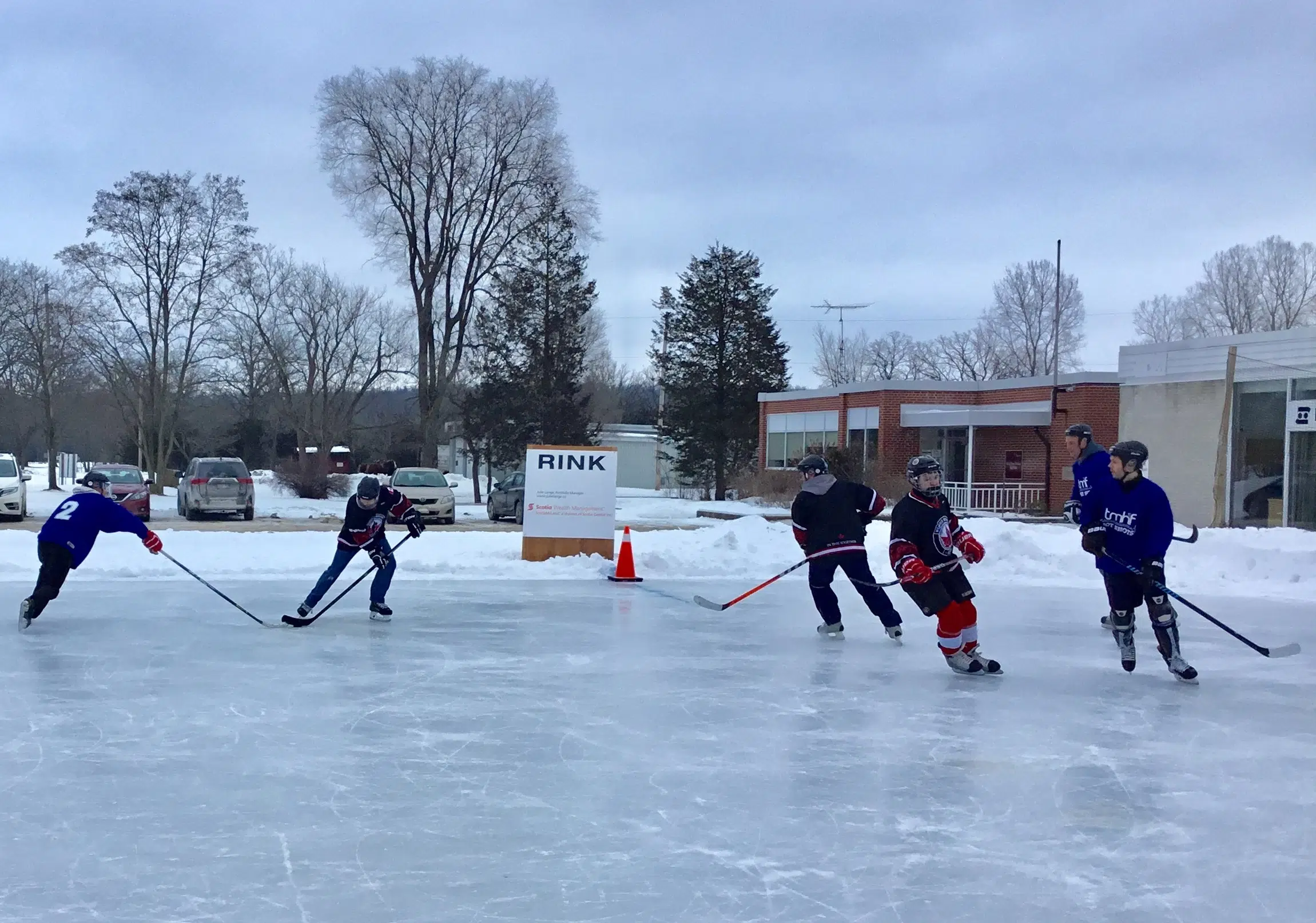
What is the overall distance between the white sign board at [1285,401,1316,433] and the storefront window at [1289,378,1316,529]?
6cm

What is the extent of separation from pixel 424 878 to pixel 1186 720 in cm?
489

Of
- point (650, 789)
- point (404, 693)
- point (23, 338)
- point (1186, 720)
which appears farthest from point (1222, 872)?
point (23, 338)

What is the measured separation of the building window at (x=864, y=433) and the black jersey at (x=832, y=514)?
72.8ft

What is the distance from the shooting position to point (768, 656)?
29.7 ft

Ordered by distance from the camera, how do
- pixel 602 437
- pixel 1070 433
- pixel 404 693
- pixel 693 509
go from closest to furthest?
pixel 404 693, pixel 1070 433, pixel 693 509, pixel 602 437

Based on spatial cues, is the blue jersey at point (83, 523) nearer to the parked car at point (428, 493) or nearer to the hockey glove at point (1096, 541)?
the hockey glove at point (1096, 541)

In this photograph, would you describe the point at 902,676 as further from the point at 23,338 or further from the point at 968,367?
the point at 968,367

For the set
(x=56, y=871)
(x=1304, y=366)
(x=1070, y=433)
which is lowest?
(x=56, y=871)

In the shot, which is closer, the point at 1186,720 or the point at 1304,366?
the point at 1186,720

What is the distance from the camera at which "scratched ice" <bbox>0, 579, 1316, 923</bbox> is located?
4059mm

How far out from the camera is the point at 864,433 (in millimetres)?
34594

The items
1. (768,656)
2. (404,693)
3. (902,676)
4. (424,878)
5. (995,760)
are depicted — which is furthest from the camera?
(768,656)

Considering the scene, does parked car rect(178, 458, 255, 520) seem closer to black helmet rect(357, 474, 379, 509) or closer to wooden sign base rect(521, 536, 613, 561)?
wooden sign base rect(521, 536, 613, 561)

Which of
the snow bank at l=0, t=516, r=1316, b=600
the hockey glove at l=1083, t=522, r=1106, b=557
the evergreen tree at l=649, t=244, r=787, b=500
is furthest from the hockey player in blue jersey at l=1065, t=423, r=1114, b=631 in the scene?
the evergreen tree at l=649, t=244, r=787, b=500
